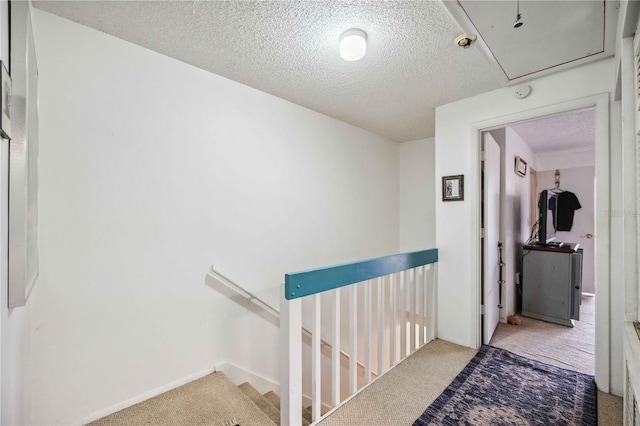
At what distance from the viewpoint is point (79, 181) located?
5.16ft

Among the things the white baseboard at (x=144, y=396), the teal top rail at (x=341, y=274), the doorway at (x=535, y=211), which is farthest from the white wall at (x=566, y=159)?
the white baseboard at (x=144, y=396)

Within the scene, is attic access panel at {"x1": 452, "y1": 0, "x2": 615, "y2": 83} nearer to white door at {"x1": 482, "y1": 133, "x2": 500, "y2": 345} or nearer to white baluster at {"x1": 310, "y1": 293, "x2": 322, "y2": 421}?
white door at {"x1": 482, "y1": 133, "x2": 500, "y2": 345}

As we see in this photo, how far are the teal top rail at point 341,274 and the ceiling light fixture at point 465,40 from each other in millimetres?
1491

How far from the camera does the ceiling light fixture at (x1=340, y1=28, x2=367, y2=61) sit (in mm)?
1586

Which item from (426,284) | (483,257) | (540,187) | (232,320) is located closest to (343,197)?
(426,284)

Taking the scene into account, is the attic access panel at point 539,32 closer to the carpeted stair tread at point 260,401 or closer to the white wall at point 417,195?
the white wall at point 417,195

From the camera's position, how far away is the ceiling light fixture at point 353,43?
5.20 ft

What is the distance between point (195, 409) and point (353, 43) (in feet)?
7.96

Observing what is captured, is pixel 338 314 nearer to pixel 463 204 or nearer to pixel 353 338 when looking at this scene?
pixel 353 338

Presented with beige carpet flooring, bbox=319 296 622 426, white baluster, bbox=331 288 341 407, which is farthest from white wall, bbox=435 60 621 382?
white baluster, bbox=331 288 341 407

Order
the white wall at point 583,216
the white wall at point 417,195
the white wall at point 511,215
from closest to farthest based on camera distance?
the white wall at point 511,215, the white wall at point 417,195, the white wall at point 583,216

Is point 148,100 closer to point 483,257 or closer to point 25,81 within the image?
point 25,81

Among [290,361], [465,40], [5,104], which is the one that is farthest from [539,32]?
[5,104]

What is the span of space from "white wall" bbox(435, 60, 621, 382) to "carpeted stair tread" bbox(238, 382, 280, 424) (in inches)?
65.3
